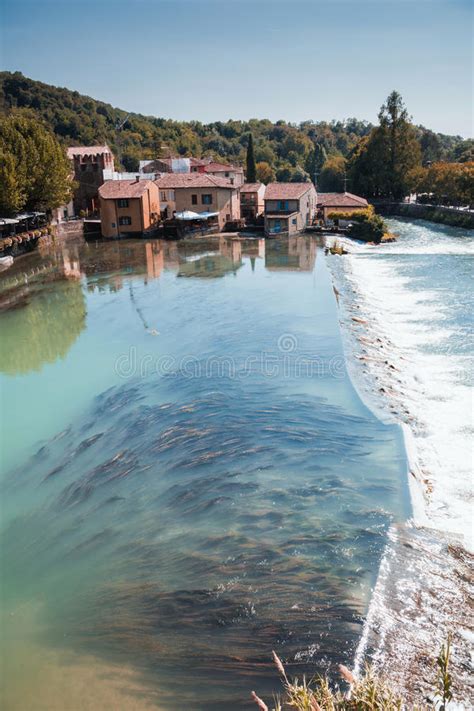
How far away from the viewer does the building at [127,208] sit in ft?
156

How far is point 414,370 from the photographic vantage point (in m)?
16.4

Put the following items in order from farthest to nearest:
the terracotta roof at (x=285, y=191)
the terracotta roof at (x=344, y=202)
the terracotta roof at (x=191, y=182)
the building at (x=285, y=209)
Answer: the terracotta roof at (x=344, y=202)
the terracotta roof at (x=191, y=182)
the terracotta roof at (x=285, y=191)
the building at (x=285, y=209)

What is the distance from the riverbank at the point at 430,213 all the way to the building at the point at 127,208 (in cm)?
2760

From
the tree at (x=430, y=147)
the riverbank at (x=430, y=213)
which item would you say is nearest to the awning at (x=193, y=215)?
the riverbank at (x=430, y=213)

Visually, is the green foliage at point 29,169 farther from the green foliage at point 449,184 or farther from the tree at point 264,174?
the tree at point 264,174

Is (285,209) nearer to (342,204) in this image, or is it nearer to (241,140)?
(342,204)

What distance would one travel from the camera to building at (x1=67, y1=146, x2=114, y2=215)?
58188mm

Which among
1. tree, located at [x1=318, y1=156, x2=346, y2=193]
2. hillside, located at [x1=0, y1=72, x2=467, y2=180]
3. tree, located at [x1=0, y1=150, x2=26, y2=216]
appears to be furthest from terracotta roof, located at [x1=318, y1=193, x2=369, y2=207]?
hillside, located at [x1=0, y1=72, x2=467, y2=180]

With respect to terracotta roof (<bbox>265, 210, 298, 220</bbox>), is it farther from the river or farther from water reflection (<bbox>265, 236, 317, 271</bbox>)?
the river

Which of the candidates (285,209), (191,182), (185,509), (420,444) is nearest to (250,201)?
(191,182)

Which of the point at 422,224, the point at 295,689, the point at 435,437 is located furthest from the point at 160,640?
the point at 422,224

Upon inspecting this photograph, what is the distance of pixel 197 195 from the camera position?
5034 centimetres

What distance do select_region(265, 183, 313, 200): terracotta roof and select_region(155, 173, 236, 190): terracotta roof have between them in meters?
4.25

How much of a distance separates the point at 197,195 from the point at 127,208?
6.66m
